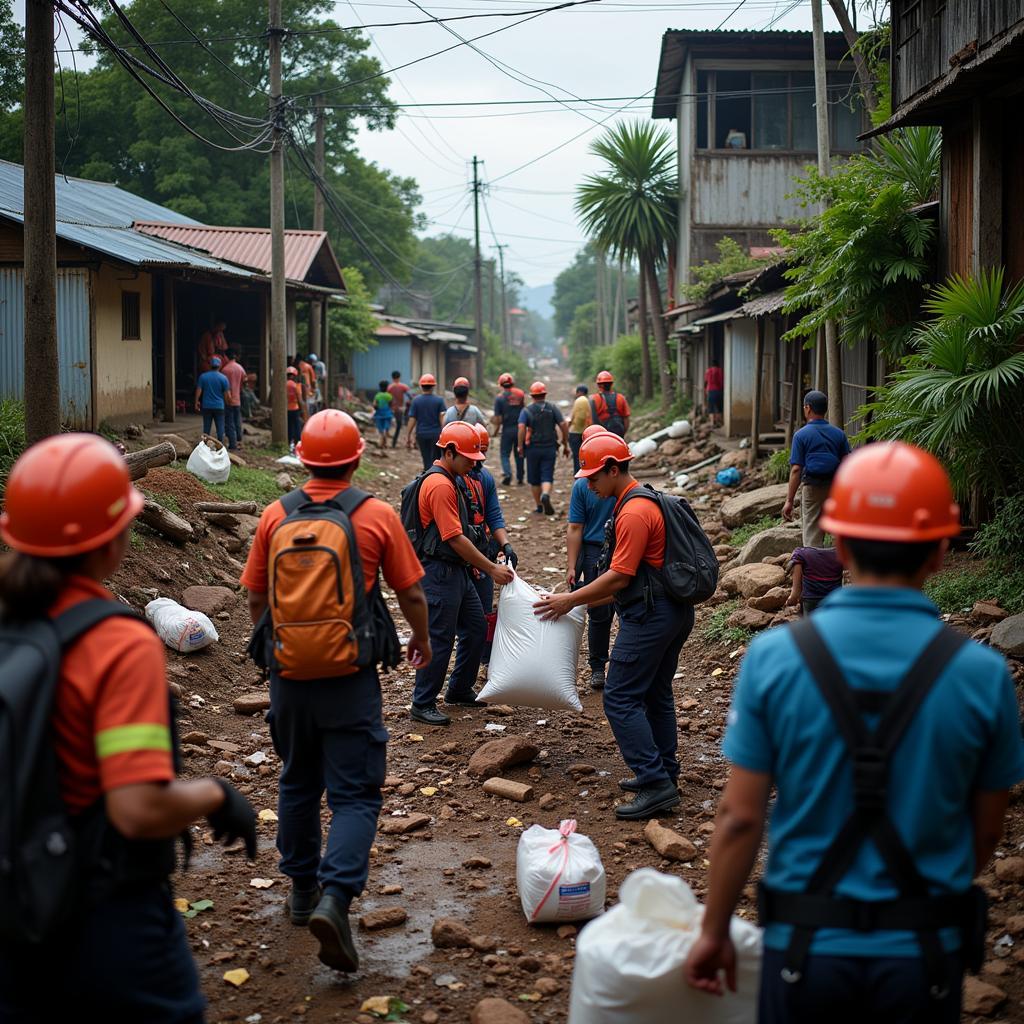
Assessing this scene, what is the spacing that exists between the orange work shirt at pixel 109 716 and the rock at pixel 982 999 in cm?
282

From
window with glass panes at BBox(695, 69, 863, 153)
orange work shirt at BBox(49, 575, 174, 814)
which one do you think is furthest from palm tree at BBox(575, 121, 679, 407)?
orange work shirt at BBox(49, 575, 174, 814)

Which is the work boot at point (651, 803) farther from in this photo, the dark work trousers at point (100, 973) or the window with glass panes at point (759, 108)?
the window with glass panes at point (759, 108)

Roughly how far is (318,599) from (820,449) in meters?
5.97

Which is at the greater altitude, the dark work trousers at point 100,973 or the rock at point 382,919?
the dark work trousers at point 100,973

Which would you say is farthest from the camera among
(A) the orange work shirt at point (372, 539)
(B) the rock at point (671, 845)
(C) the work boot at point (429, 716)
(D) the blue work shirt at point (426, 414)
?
(D) the blue work shirt at point (426, 414)

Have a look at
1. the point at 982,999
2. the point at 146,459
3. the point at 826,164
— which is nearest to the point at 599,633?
the point at 982,999

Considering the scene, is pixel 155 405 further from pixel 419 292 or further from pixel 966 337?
pixel 419 292

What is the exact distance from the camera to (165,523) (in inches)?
402

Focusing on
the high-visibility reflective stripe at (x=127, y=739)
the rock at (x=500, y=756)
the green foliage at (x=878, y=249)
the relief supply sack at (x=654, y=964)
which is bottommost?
the rock at (x=500, y=756)

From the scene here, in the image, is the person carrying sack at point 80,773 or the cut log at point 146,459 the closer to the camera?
the person carrying sack at point 80,773

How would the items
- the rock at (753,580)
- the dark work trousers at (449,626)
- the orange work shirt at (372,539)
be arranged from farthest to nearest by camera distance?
1. the rock at (753,580)
2. the dark work trousers at (449,626)
3. the orange work shirt at (372,539)

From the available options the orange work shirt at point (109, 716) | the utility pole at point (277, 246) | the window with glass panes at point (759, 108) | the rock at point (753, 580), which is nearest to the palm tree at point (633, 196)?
the window with glass panes at point (759, 108)

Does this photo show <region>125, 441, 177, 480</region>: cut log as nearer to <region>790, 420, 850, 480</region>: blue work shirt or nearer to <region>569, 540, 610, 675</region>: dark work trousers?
<region>569, 540, 610, 675</region>: dark work trousers

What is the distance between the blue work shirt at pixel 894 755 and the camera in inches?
84.9
